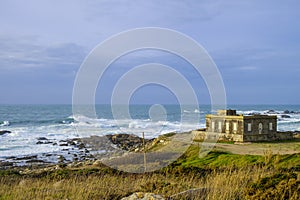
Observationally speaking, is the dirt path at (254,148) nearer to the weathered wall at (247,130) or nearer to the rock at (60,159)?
the weathered wall at (247,130)

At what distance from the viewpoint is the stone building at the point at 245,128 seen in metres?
30.4

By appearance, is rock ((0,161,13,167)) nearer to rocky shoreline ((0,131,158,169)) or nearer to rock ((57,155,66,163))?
rocky shoreline ((0,131,158,169))

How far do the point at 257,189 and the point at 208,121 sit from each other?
28.8 m

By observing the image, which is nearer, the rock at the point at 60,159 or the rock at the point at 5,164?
the rock at the point at 5,164

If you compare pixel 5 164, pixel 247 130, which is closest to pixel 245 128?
pixel 247 130

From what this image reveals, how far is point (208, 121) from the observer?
3431 centimetres

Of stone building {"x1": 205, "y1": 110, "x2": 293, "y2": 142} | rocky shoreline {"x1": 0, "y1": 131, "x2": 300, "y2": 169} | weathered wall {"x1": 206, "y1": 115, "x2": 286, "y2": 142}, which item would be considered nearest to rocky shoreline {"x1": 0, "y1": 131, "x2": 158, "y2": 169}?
rocky shoreline {"x1": 0, "y1": 131, "x2": 300, "y2": 169}

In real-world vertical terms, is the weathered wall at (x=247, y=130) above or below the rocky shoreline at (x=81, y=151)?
above

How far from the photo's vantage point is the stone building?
30.4 m

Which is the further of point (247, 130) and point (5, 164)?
point (247, 130)

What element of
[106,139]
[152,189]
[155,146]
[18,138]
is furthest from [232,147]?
[18,138]

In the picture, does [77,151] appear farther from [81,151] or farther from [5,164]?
[5,164]

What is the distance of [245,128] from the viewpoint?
99.8 ft

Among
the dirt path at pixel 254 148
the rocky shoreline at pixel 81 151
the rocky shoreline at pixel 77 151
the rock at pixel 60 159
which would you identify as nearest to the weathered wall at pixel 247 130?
the dirt path at pixel 254 148
